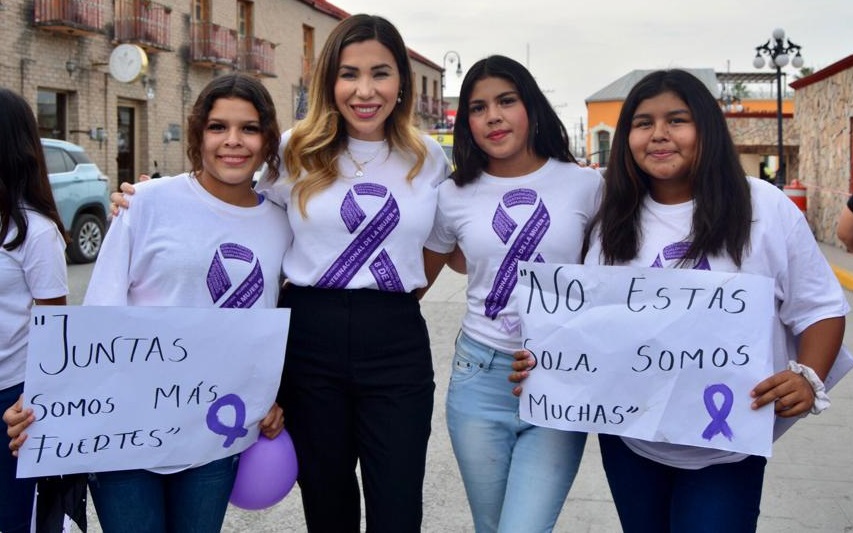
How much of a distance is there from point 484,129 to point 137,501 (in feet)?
5.38

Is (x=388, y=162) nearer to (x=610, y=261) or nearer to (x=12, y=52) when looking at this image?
(x=610, y=261)

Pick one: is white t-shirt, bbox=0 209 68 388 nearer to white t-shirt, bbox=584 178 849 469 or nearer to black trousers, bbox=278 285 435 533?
black trousers, bbox=278 285 435 533

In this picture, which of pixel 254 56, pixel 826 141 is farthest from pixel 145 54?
pixel 826 141

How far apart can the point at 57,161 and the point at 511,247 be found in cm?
1155

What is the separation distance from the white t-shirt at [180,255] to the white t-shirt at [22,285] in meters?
0.27

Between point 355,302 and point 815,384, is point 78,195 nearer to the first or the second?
point 355,302

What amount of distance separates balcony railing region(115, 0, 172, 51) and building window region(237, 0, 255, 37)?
5440 millimetres

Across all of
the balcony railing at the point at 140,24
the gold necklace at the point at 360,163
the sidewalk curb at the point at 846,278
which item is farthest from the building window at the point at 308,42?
the gold necklace at the point at 360,163

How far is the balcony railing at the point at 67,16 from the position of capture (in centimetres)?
1922

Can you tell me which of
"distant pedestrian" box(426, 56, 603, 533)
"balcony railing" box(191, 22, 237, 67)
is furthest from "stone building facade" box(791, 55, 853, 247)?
"balcony railing" box(191, 22, 237, 67)

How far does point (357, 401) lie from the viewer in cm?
285

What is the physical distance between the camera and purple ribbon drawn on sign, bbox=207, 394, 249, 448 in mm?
2584

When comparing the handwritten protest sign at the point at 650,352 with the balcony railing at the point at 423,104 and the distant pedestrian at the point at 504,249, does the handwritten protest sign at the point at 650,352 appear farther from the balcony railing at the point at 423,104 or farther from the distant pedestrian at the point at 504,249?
the balcony railing at the point at 423,104

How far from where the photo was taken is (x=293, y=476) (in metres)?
2.80
